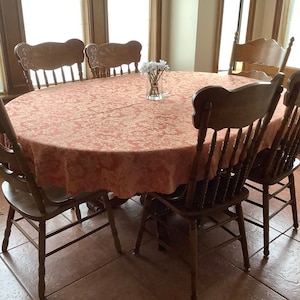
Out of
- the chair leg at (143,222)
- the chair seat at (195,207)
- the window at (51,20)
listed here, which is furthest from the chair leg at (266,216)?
the window at (51,20)

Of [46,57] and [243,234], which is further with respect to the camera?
[46,57]

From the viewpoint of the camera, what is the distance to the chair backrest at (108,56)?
2.48 metres

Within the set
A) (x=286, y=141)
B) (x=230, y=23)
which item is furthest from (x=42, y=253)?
(x=230, y=23)

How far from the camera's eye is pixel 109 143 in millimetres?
1347

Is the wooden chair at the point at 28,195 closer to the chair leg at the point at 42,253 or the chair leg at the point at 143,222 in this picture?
the chair leg at the point at 42,253

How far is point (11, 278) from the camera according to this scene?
1.74 metres

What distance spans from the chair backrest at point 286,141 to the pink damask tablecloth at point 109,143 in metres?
0.07

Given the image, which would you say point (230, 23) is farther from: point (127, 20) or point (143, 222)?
point (143, 222)

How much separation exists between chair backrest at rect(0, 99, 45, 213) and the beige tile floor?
0.48 meters

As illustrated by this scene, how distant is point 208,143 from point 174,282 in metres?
0.78

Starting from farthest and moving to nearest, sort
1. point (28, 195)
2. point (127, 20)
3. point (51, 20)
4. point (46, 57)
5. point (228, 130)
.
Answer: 1. point (127, 20)
2. point (51, 20)
3. point (46, 57)
4. point (28, 195)
5. point (228, 130)

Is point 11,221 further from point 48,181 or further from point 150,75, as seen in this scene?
point 150,75

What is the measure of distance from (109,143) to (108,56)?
4.60 feet

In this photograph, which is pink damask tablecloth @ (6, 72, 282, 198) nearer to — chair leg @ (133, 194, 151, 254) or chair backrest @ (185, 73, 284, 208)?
chair backrest @ (185, 73, 284, 208)
